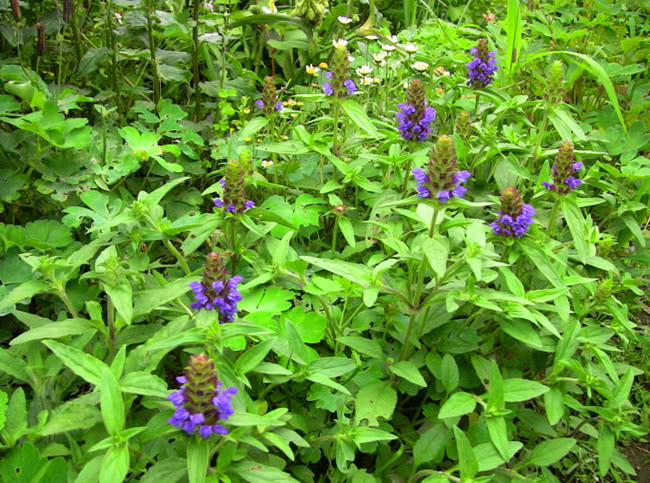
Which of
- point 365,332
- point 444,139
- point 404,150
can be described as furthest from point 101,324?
point 404,150

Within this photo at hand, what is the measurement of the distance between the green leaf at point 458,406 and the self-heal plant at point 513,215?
50cm

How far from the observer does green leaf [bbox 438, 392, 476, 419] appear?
1.58 metres

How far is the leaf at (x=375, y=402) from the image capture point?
1.68 meters

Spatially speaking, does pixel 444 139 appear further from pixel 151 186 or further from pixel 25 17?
pixel 25 17

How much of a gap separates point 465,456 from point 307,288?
0.64 metres

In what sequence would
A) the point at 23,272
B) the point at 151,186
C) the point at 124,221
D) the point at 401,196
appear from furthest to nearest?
the point at 151,186 < the point at 401,196 < the point at 23,272 < the point at 124,221

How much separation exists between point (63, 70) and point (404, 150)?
1676 millimetres

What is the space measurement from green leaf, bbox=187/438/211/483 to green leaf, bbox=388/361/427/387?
24.4 inches

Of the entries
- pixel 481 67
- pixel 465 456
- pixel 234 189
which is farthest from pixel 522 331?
pixel 481 67

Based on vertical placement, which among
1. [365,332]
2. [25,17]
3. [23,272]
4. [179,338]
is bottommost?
[365,332]

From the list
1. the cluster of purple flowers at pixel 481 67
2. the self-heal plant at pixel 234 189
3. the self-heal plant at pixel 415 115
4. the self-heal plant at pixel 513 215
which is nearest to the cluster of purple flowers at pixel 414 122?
the self-heal plant at pixel 415 115

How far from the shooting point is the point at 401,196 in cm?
226

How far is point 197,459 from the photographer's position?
4.07 ft

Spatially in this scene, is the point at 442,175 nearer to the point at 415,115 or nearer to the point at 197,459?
the point at 415,115
